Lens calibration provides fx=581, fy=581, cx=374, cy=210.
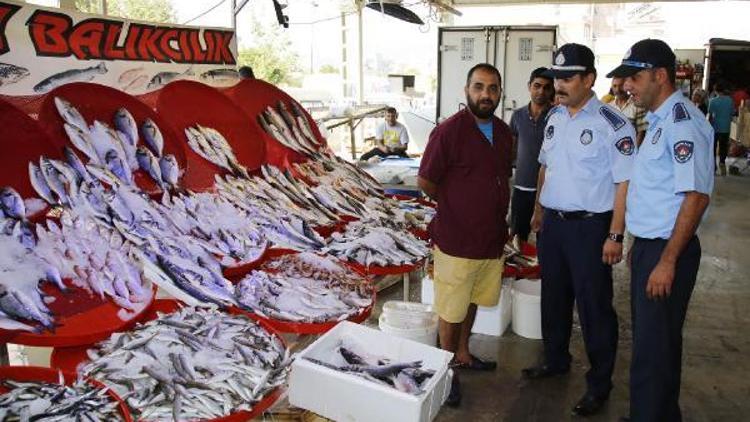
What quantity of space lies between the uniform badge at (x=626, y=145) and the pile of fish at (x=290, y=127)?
2.23m

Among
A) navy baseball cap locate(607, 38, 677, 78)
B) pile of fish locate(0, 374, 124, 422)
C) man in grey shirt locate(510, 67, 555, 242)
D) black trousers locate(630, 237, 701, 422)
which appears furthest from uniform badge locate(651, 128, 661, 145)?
pile of fish locate(0, 374, 124, 422)

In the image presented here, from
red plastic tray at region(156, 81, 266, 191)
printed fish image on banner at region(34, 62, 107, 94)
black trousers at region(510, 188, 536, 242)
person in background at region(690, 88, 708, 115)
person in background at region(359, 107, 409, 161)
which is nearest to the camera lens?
printed fish image on banner at region(34, 62, 107, 94)

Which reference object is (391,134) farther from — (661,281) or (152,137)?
(661,281)

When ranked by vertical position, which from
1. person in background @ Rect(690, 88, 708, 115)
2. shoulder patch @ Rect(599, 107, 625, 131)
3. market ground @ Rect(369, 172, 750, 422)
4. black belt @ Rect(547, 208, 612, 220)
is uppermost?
shoulder patch @ Rect(599, 107, 625, 131)

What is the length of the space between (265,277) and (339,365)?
0.76m

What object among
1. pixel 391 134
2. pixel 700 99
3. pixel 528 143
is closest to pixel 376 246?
pixel 528 143

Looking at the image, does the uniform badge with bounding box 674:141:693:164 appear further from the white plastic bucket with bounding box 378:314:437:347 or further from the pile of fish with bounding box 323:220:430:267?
the white plastic bucket with bounding box 378:314:437:347

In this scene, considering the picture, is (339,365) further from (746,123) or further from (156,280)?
(746,123)

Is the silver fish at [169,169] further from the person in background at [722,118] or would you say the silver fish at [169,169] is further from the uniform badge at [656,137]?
the person in background at [722,118]

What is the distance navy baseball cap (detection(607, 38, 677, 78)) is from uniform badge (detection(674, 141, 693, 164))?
371 millimetres

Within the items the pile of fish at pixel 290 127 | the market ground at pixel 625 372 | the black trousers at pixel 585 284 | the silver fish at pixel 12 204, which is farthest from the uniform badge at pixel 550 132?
the silver fish at pixel 12 204

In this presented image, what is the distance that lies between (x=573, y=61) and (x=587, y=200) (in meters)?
0.74

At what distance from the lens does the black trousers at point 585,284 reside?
3121mm

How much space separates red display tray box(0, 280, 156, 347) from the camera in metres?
1.92
